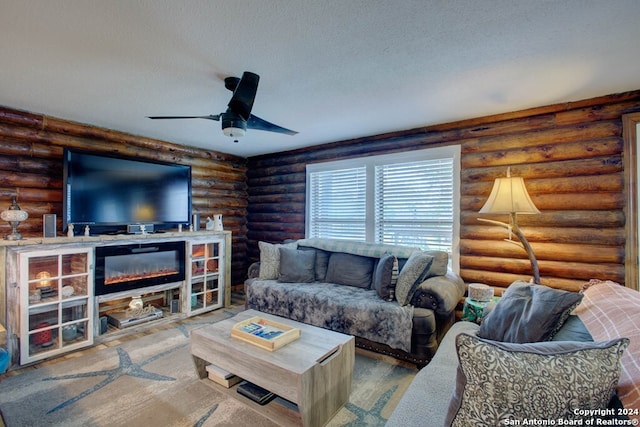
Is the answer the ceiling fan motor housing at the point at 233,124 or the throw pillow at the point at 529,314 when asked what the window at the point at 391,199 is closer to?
the throw pillow at the point at 529,314

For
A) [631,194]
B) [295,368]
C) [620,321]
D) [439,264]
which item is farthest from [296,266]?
[631,194]

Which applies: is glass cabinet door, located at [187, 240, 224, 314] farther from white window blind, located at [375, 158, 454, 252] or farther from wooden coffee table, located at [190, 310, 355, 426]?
white window blind, located at [375, 158, 454, 252]

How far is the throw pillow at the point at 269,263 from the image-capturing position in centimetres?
409

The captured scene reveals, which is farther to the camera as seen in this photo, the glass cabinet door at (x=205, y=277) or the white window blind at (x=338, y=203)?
the white window blind at (x=338, y=203)

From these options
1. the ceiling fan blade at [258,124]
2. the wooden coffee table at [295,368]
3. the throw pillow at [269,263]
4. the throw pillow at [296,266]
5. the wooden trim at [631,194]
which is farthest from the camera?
the throw pillow at [269,263]

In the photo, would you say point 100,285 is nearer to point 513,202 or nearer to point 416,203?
point 416,203

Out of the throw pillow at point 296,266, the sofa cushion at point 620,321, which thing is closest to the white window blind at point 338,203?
the throw pillow at point 296,266

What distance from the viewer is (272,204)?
549 centimetres

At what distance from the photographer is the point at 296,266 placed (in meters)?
3.98

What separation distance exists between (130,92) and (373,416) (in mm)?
3326

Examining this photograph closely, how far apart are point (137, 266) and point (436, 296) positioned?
11.4ft

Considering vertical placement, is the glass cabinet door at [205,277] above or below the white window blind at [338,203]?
below

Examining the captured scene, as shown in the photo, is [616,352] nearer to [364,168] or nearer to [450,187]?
[450,187]

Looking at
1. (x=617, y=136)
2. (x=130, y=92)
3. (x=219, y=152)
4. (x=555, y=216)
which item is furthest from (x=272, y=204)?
(x=617, y=136)
